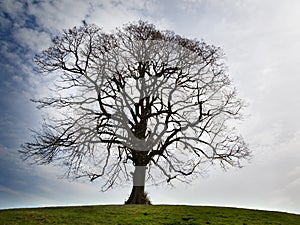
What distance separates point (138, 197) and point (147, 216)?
5.65 meters

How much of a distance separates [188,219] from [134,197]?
657 cm

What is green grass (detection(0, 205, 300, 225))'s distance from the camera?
51.7 ft

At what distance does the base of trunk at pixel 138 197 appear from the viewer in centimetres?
2228

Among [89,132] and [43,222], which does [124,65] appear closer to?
[89,132]

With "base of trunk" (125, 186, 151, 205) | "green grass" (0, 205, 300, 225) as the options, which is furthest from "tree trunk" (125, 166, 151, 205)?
"green grass" (0, 205, 300, 225)

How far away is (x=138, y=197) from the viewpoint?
73.6ft

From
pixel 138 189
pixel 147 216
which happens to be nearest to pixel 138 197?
pixel 138 189

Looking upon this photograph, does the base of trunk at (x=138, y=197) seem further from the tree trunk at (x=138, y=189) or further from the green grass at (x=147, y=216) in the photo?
the green grass at (x=147, y=216)

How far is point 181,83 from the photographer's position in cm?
2584

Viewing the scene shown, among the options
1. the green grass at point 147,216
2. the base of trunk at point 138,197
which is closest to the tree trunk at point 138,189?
the base of trunk at point 138,197

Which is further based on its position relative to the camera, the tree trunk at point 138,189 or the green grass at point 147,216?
the tree trunk at point 138,189

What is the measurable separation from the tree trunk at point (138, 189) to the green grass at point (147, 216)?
300cm

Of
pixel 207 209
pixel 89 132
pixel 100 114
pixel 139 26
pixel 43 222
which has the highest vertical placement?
pixel 139 26

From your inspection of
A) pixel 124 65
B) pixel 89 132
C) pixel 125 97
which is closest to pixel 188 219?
pixel 89 132
